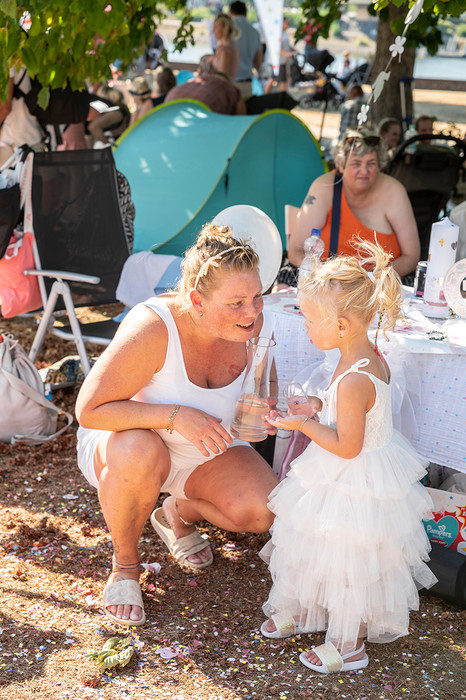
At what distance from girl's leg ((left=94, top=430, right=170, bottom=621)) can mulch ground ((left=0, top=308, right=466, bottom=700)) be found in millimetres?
151

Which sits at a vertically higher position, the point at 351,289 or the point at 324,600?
the point at 351,289

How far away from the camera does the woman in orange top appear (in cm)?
375

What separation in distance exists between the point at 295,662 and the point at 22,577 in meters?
0.93

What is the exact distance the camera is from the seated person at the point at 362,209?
375 centimetres

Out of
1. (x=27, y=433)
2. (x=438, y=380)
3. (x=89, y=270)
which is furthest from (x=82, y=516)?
(x=89, y=270)

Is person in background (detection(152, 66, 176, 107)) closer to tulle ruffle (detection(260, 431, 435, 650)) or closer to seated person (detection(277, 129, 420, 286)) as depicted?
seated person (detection(277, 129, 420, 286))

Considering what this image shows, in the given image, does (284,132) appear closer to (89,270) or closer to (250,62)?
(89,270)

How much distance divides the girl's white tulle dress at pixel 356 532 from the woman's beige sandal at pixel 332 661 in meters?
0.03

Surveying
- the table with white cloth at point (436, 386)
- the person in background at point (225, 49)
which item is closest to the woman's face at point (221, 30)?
the person in background at point (225, 49)

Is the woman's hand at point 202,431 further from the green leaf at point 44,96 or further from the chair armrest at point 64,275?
the green leaf at point 44,96

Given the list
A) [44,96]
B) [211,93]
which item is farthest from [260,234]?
[211,93]

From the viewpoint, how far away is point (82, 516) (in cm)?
299

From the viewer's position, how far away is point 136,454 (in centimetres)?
229

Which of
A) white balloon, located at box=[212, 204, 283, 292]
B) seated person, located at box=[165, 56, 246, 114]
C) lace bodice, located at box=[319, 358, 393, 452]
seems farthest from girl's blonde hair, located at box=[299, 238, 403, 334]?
seated person, located at box=[165, 56, 246, 114]
